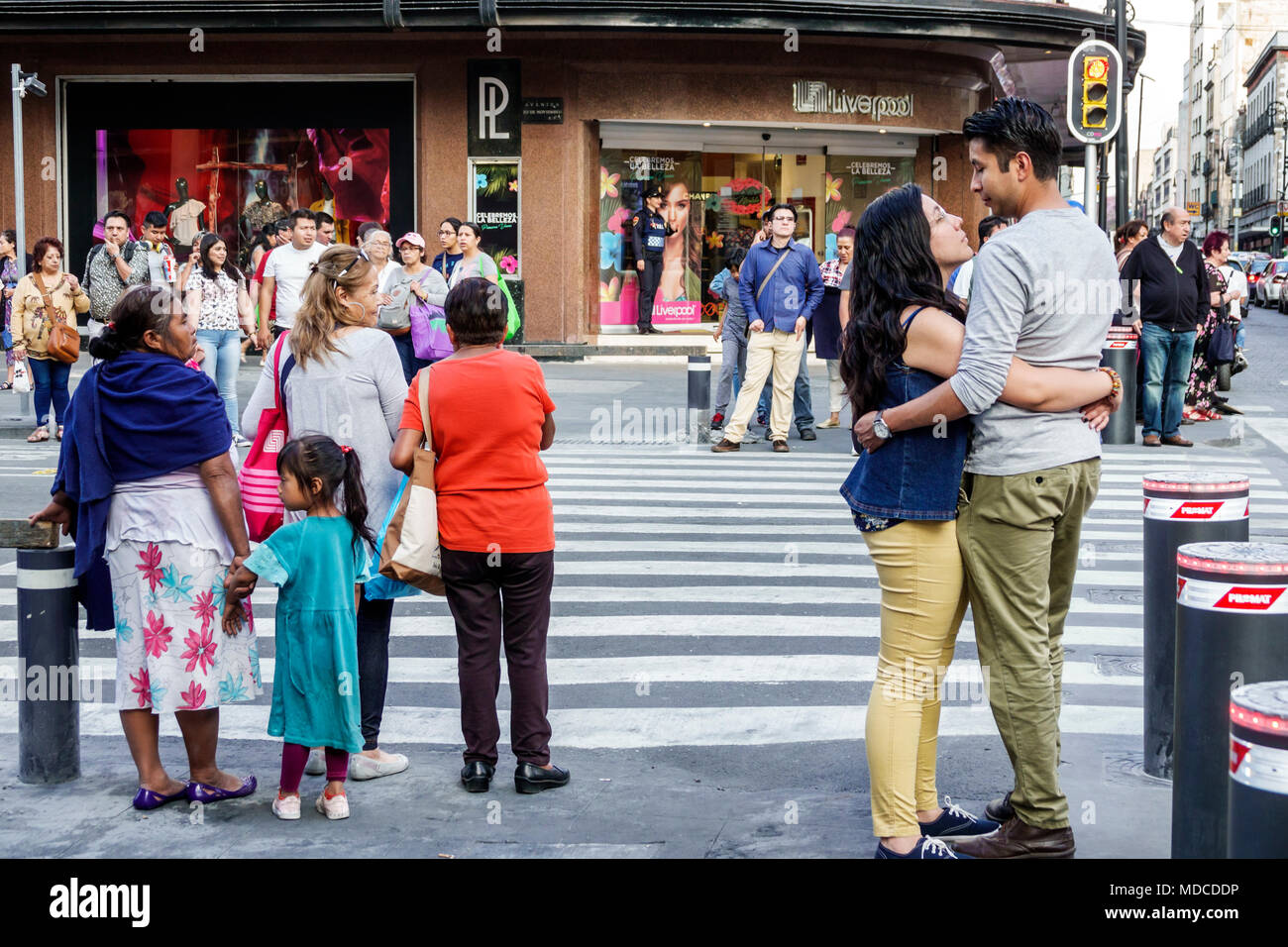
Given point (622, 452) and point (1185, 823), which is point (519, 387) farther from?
point (622, 452)

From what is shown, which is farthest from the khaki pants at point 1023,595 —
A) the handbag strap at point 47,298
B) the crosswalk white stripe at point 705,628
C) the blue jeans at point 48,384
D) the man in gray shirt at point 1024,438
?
the blue jeans at point 48,384

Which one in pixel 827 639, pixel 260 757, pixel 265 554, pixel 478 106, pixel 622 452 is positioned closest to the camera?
pixel 265 554

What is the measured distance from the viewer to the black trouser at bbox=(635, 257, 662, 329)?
81.0ft

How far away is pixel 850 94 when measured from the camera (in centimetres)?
2433

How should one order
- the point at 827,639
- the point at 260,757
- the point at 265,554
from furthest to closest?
the point at 827,639, the point at 260,757, the point at 265,554

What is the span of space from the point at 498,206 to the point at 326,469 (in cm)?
1913

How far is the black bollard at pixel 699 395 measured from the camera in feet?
47.4

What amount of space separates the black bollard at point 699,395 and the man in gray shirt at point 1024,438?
10143 millimetres

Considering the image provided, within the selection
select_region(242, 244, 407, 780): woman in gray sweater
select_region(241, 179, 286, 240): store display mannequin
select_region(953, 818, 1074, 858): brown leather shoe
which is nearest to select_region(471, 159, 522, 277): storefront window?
select_region(241, 179, 286, 240): store display mannequin

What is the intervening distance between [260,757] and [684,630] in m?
2.44

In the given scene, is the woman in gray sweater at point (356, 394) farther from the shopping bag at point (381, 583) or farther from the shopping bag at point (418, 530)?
the shopping bag at point (418, 530)

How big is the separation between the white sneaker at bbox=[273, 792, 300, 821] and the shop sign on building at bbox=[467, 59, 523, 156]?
64.1 ft

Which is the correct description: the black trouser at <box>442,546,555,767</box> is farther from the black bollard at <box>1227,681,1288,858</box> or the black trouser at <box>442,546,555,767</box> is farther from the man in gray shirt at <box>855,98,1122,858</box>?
the black bollard at <box>1227,681,1288,858</box>
